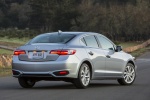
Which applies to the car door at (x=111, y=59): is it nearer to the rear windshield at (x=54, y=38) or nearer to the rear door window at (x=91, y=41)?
the rear door window at (x=91, y=41)

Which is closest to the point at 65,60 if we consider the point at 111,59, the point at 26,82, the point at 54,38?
the point at 54,38

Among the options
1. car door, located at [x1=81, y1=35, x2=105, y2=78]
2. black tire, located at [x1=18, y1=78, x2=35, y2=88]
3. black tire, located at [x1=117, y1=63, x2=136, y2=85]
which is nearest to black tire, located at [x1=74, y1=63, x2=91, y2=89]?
car door, located at [x1=81, y1=35, x2=105, y2=78]

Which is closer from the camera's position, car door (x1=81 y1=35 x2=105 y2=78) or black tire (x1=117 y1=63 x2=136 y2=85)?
car door (x1=81 y1=35 x2=105 y2=78)

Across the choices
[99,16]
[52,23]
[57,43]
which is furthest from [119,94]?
[52,23]

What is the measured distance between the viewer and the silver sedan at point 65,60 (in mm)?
12086

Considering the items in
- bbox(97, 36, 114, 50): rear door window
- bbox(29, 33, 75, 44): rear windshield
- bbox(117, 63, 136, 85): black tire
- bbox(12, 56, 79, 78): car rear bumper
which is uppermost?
bbox(29, 33, 75, 44): rear windshield

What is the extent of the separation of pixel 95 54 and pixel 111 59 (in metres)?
0.81

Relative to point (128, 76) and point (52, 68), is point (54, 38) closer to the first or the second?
point (52, 68)

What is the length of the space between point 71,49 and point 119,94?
1747 millimetres

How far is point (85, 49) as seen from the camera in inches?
504

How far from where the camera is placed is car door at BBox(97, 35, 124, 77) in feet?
44.6

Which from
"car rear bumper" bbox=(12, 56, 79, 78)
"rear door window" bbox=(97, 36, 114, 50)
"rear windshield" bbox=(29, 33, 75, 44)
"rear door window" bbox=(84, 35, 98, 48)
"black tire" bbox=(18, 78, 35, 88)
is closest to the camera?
"car rear bumper" bbox=(12, 56, 79, 78)

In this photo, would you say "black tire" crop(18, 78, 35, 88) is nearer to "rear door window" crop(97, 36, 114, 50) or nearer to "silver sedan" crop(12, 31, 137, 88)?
"silver sedan" crop(12, 31, 137, 88)

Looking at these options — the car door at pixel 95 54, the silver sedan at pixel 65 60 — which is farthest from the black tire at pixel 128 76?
the car door at pixel 95 54
